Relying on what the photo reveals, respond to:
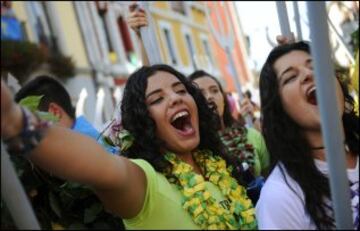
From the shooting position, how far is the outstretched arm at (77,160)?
3.48ft

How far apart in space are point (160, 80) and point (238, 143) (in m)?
1.69

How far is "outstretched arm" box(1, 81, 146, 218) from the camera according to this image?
1062 mm

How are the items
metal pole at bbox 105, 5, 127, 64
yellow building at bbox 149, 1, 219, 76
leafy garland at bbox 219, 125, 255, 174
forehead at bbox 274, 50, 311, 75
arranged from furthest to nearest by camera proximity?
1. yellow building at bbox 149, 1, 219, 76
2. metal pole at bbox 105, 5, 127, 64
3. leafy garland at bbox 219, 125, 255, 174
4. forehead at bbox 274, 50, 311, 75

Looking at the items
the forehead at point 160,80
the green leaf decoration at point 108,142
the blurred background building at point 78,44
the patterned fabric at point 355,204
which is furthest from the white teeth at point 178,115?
the blurred background building at point 78,44

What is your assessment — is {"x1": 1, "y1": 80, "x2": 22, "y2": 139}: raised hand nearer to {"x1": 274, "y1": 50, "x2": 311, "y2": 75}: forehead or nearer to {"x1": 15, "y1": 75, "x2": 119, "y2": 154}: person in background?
{"x1": 274, "y1": 50, "x2": 311, "y2": 75}: forehead

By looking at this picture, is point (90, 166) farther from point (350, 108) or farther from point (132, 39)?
point (132, 39)

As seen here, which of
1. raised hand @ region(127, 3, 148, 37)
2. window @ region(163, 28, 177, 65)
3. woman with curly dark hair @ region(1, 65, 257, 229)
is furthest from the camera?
window @ region(163, 28, 177, 65)

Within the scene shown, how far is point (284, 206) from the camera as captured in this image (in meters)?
1.43

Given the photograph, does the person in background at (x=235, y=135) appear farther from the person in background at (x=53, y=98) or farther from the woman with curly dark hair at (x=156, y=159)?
the woman with curly dark hair at (x=156, y=159)

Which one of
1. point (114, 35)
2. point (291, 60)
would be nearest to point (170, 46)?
point (114, 35)

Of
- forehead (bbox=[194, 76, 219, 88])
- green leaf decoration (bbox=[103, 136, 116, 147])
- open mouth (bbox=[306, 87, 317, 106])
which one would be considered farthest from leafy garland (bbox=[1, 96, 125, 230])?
forehead (bbox=[194, 76, 219, 88])

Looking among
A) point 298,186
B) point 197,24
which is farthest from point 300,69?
point 197,24

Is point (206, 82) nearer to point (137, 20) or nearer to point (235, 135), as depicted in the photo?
point (235, 135)

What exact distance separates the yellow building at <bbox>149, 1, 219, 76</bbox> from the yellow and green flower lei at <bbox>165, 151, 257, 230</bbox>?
19.6m
